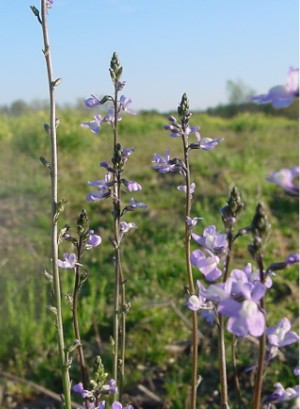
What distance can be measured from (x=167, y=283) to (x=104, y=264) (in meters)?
0.90

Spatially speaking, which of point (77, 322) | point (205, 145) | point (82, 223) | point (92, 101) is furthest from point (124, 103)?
point (77, 322)

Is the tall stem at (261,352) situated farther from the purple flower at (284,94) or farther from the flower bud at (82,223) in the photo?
the flower bud at (82,223)

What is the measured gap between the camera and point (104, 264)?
17.2 ft

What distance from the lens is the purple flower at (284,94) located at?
90 centimetres

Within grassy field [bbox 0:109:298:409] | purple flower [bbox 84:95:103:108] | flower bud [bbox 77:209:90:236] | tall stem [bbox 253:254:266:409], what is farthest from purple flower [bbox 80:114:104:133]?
tall stem [bbox 253:254:266:409]

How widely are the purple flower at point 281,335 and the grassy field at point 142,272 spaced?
42 cm

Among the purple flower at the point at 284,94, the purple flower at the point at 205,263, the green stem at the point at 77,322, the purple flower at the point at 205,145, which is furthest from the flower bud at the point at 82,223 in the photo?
the purple flower at the point at 284,94

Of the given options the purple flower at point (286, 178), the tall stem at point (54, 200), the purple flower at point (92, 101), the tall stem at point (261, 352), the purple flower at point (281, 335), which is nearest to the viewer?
the purple flower at point (286, 178)

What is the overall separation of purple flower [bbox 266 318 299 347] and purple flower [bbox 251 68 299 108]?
17.0 inches

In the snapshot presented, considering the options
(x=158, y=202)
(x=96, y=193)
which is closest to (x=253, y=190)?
(x=158, y=202)

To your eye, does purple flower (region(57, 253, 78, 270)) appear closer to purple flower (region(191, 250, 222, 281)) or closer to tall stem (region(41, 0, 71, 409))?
tall stem (region(41, 0, 71, 409))

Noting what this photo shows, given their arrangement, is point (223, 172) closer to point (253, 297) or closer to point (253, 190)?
point (253, 190)

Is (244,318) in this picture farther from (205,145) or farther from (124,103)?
(124,103)

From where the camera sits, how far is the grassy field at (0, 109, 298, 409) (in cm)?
335
